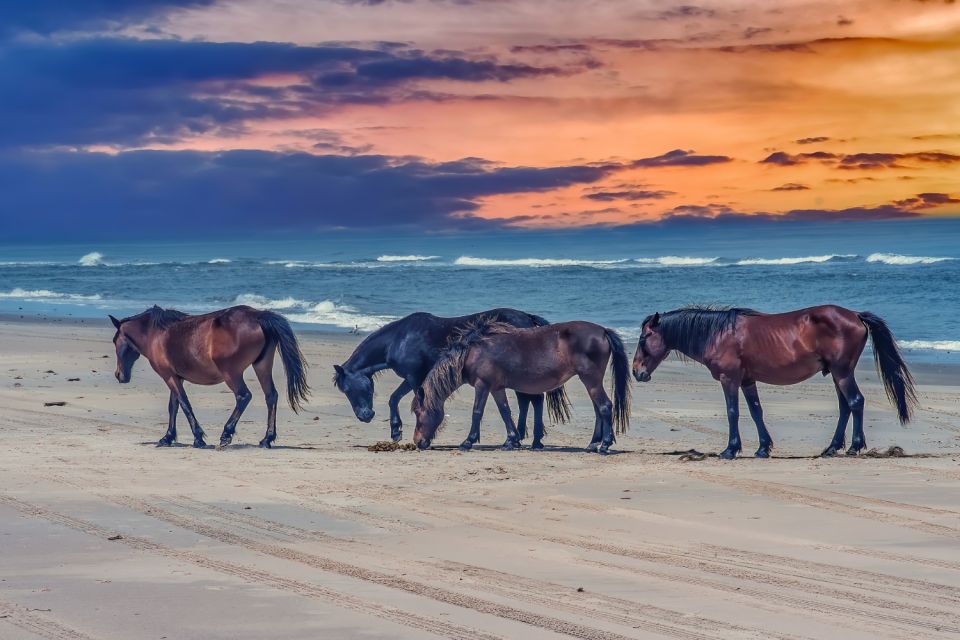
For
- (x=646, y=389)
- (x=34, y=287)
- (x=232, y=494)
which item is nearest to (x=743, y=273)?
(x=34, y=287)

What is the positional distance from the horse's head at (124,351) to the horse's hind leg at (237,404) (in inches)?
55.2

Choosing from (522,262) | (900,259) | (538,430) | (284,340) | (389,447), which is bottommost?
(389,447)

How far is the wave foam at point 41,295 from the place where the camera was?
39594 millimetres

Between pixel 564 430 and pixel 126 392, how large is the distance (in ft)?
21.3

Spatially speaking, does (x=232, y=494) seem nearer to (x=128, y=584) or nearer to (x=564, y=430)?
(x=128, y=584)

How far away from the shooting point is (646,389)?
16.0 m

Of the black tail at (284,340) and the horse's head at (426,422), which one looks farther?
the black tail at (284,340)

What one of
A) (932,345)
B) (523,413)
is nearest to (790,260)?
(932,345)

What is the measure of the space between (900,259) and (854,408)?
55.1 meters

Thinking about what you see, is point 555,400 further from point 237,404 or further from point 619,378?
point 237,404

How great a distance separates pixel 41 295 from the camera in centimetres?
4138

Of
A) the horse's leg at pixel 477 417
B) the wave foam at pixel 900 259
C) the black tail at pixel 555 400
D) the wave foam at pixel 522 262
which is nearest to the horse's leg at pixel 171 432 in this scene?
the horse's leg at pixel 477 417

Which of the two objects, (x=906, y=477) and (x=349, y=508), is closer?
(x=349, y=508)

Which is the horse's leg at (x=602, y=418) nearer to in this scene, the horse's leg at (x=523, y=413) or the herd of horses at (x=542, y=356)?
the herd of horses at (x=542, y=356)
